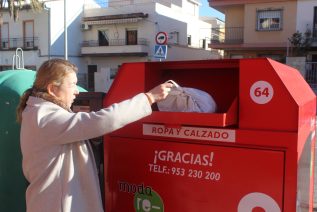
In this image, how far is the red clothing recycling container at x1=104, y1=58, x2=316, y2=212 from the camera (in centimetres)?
165

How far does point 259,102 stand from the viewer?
1.71m

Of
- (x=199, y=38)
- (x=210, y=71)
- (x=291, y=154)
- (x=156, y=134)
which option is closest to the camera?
(x=291, y=154)

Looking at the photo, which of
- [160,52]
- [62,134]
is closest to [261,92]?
[62,134]

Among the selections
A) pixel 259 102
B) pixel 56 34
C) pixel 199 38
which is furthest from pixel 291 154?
pixel 199 38

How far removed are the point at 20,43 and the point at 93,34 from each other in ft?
17.1

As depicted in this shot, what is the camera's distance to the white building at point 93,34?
2606 cm

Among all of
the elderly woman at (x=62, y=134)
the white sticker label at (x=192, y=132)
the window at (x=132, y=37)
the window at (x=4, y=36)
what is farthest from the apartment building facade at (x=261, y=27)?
the elderly woman at (x=62, y=134)

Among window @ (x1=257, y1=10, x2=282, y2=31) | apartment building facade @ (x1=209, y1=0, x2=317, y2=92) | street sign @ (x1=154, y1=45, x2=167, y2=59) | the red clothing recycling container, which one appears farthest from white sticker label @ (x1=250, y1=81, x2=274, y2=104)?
window @ (x1=257, y1=10, x2=282, y2=31)

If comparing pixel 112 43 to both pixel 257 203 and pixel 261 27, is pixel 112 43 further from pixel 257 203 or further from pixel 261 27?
pixel 257 203

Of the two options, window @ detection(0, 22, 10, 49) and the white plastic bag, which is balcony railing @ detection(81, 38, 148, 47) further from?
the white plastic bag

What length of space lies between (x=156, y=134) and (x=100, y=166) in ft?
1.48

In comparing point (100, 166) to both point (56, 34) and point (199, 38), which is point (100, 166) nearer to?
point (56, 34)

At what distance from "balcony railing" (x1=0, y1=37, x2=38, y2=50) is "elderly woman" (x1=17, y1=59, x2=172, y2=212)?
2667 cm

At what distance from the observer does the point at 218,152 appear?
1761 mm
